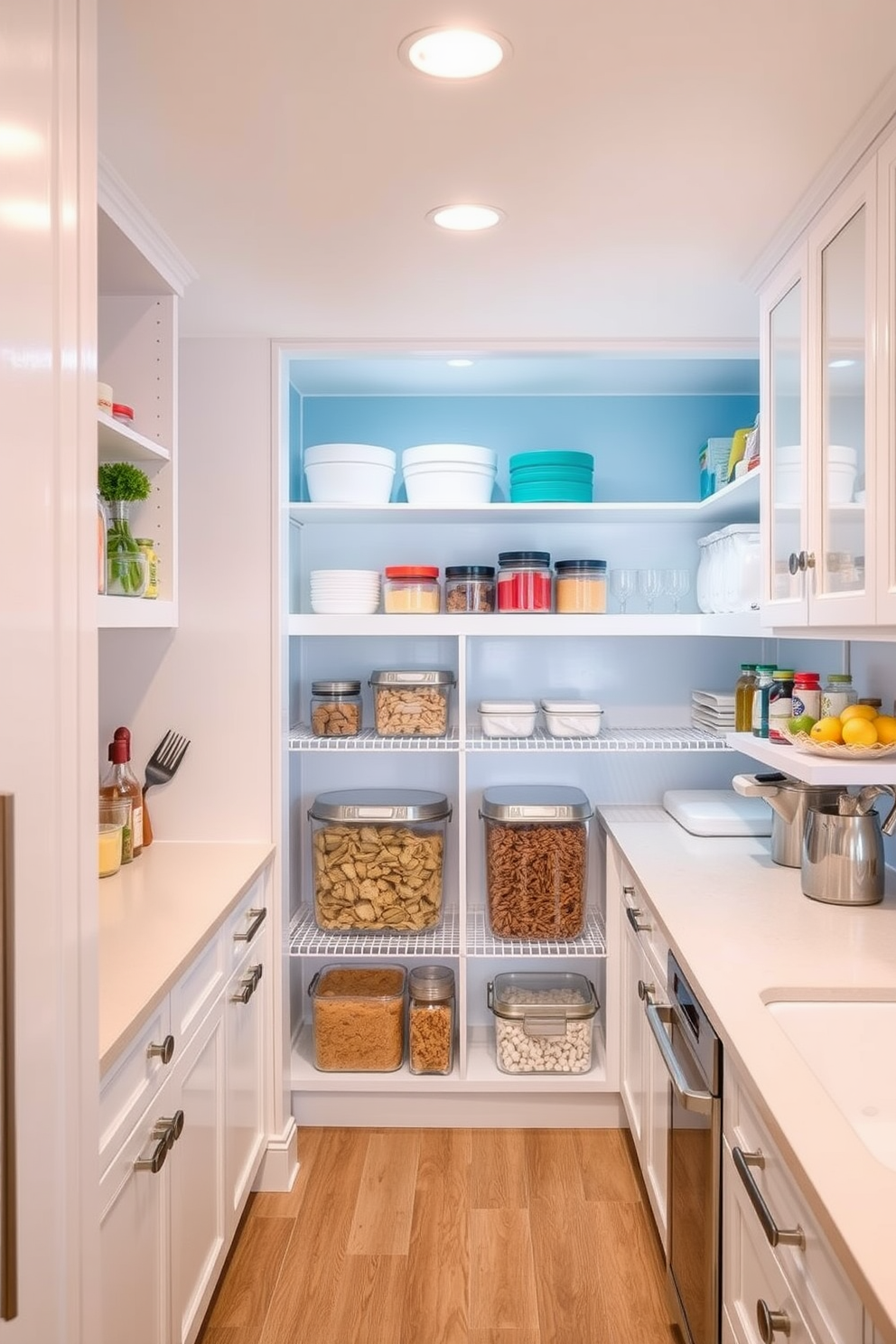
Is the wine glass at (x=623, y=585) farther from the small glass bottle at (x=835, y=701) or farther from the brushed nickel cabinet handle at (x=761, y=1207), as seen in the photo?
the brushed nickel cabinet handle at (x=761, y=1207)

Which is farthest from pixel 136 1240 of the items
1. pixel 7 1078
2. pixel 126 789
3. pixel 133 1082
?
pixel 126 789

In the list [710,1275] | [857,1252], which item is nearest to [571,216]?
[857,1252]

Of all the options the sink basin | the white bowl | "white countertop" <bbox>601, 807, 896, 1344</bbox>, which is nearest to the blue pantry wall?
the white bowl

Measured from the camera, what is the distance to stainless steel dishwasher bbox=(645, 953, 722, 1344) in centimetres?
164

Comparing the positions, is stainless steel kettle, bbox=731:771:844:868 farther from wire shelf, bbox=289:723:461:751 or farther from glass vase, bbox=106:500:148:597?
glass vase, bbox=106:500:148:597

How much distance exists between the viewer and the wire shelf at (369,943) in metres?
2.86

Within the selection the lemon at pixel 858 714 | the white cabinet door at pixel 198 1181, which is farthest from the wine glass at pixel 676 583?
the white cabinet door at pixel 198 1181

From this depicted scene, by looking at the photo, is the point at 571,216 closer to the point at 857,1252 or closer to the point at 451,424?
the point at 451,424

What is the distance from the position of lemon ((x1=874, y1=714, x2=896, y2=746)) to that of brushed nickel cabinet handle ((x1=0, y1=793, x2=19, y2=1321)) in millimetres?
1581

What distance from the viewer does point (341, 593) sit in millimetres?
2930

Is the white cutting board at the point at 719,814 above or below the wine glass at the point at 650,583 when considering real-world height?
below

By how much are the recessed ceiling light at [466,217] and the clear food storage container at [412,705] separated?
4.39 feet

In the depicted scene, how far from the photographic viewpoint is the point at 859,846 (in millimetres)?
2092

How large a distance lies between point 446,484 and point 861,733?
1400 millimetres
